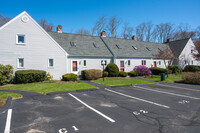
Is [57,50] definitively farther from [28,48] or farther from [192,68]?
[192,68]

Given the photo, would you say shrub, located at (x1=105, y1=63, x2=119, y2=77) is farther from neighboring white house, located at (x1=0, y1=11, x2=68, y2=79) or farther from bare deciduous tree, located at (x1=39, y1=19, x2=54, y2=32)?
bare deciduous tree, located at (x1=39, y1=19, x2=54, y2=32)

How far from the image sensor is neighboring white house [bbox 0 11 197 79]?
14876mm

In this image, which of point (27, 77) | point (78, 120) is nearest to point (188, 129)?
point (78, 120)

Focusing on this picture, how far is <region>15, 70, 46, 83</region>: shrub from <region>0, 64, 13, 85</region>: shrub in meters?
0.79

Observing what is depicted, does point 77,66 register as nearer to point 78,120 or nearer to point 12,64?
Answer: point 12,64

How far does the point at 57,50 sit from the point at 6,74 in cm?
652

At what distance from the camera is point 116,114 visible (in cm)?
582

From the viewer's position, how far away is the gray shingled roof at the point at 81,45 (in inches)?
771

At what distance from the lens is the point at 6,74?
1391 cm

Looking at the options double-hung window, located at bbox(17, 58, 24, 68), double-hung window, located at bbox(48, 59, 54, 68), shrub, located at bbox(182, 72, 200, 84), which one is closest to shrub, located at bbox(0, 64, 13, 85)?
double-hung window, located at bbox(17, 58, 24, 68)

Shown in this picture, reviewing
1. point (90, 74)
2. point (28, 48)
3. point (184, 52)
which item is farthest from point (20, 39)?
point (184, 52)

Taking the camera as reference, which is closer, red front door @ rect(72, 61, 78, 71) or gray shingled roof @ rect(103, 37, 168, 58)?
red front door @ rect(72, 61, 78, 71)

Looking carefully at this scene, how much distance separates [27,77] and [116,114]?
1236 centimetres

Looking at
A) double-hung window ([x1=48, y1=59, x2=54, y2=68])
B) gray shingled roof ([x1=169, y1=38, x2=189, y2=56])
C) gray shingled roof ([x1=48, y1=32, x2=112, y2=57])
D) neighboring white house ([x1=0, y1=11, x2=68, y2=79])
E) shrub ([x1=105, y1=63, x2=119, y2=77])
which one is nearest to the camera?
neighboring white house ([x1=0, y1=11, x2=68, y2=79])
